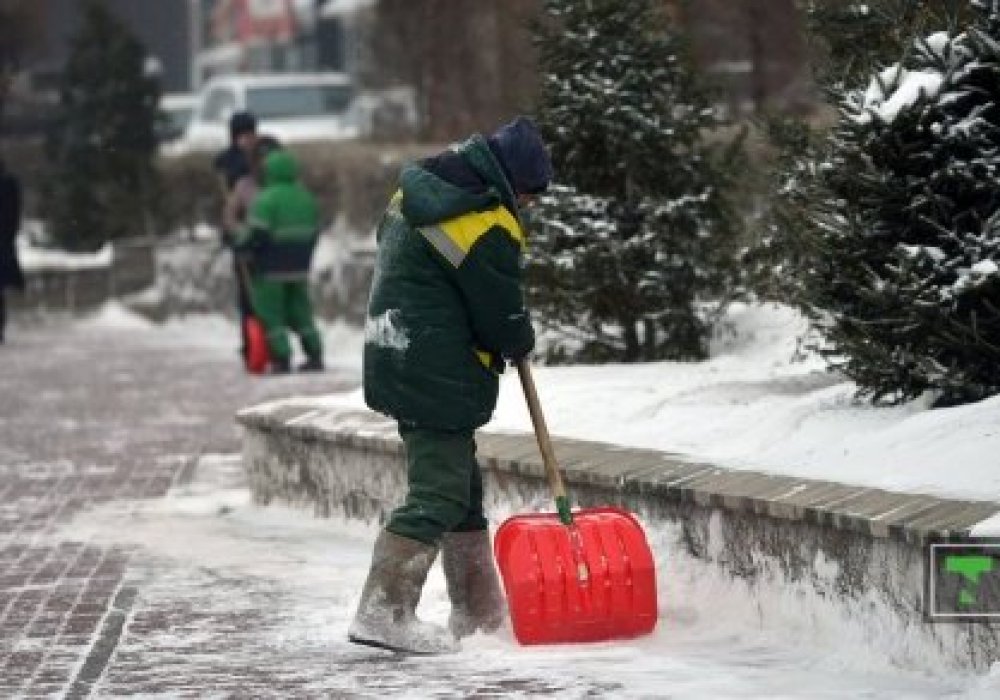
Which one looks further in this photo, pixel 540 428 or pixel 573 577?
pixel 540 428

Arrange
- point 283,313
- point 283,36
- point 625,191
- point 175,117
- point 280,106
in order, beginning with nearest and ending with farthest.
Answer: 1. point 625,191
2. point 283,313
3. point 280,106
4. point 175,117
5. point 283,36

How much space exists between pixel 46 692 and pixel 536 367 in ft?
16.9

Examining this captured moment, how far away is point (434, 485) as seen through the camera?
8.48 metres

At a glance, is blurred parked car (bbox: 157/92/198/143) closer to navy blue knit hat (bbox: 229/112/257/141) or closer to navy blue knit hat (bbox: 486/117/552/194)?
navy blue knit hat (bbox: 229/112/257/141)

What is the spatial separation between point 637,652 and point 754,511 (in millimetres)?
559

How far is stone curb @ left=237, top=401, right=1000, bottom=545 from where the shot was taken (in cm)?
772

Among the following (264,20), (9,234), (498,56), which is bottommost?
(9,234)

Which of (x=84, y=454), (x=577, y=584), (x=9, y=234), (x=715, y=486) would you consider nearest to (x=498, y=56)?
(x=9, y=234)

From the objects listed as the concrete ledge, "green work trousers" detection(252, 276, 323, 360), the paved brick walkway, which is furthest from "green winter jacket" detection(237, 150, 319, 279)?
the concrete ledge

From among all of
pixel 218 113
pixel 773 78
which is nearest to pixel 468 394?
pixel 773 78

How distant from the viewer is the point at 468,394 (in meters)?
8.47

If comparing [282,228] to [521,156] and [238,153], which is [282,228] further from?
[521,156]

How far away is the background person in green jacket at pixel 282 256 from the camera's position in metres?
19.2

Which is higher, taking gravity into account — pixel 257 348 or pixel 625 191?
pixel 625 191
